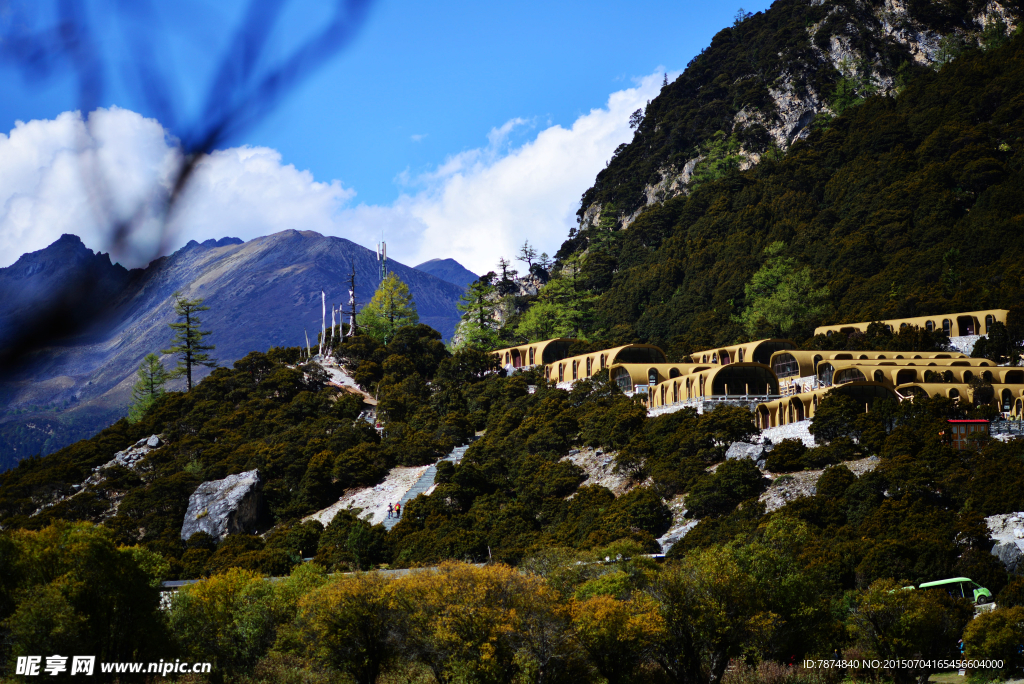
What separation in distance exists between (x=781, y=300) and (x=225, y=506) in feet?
168

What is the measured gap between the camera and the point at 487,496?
160 feet

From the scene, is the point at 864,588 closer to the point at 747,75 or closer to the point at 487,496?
the point at 487,496

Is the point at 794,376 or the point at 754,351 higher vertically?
the point at 754,351

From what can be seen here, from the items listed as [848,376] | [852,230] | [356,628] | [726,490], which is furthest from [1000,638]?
[852,230]

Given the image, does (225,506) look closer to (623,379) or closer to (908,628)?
(623,379)

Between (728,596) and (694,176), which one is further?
(694,176)

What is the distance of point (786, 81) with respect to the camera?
12288 cm

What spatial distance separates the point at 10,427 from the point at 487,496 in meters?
153

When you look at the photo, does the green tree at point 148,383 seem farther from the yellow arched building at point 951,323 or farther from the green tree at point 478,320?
the yellow arched building at point 951,323

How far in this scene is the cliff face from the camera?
117 metres

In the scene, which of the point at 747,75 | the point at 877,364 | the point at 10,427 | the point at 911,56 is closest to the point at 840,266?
the point at 877,364

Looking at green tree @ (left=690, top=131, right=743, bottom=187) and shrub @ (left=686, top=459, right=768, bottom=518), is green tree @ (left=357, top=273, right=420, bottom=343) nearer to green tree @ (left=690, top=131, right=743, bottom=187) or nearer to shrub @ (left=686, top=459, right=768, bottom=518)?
green tree @ (left=690, top=131, right=743, bottom=187)

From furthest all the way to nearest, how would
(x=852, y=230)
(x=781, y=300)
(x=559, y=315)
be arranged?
(x=559, y=315)
(x=852, y=230)
(x=781, y=300)

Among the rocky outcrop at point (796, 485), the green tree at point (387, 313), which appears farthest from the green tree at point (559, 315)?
the rocky outcrop at point (796, 485)
